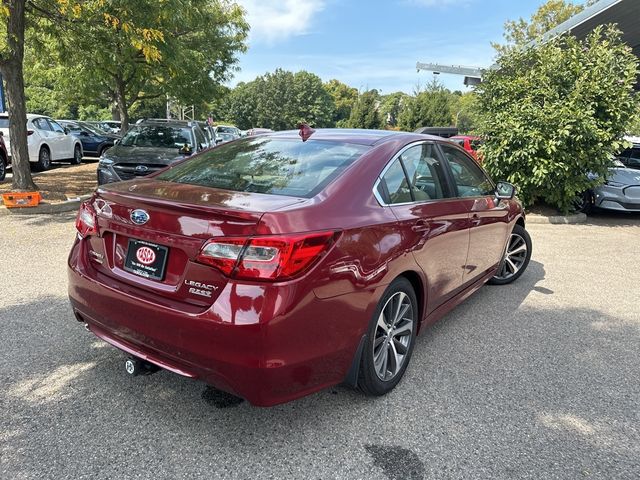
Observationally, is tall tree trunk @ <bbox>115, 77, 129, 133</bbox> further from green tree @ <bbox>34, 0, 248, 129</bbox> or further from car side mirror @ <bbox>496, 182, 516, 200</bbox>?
car side mirror @ <bbox>496, 182, 516, 200</bbox>

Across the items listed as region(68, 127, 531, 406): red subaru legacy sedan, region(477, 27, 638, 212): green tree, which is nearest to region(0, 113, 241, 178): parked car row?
region(68, 127, 531, 406): red subaru legacy sedan

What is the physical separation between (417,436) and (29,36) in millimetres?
12416

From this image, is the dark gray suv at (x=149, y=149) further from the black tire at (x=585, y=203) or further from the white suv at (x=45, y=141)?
the black tire at (x=585, y=203)

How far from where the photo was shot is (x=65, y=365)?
3.25 metres

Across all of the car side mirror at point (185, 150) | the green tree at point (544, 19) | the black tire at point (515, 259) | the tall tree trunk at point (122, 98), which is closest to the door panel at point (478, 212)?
the black tire at point (515, 259)

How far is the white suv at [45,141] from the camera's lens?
545 inches

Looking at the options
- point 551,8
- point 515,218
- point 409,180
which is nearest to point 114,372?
point 409,180

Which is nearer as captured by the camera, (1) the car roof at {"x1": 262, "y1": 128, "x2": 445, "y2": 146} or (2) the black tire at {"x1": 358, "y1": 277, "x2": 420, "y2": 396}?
(2) the black tire at {"x1": 358, "y1": 277, "x2": 420, "y2": 396}

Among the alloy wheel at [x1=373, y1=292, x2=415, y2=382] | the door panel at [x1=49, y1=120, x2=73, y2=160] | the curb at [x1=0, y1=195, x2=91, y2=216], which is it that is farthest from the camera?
the door panel at [x1=49, y1=120, x2=73, y2=160]

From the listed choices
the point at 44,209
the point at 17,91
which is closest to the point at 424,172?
the point at 44,209

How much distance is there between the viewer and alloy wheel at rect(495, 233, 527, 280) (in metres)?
5.41

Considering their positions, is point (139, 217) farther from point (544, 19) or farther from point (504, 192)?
point (544, 19)

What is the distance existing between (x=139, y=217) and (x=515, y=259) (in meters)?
4.38

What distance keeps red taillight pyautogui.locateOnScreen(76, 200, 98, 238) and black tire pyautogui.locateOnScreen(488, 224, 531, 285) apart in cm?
416
